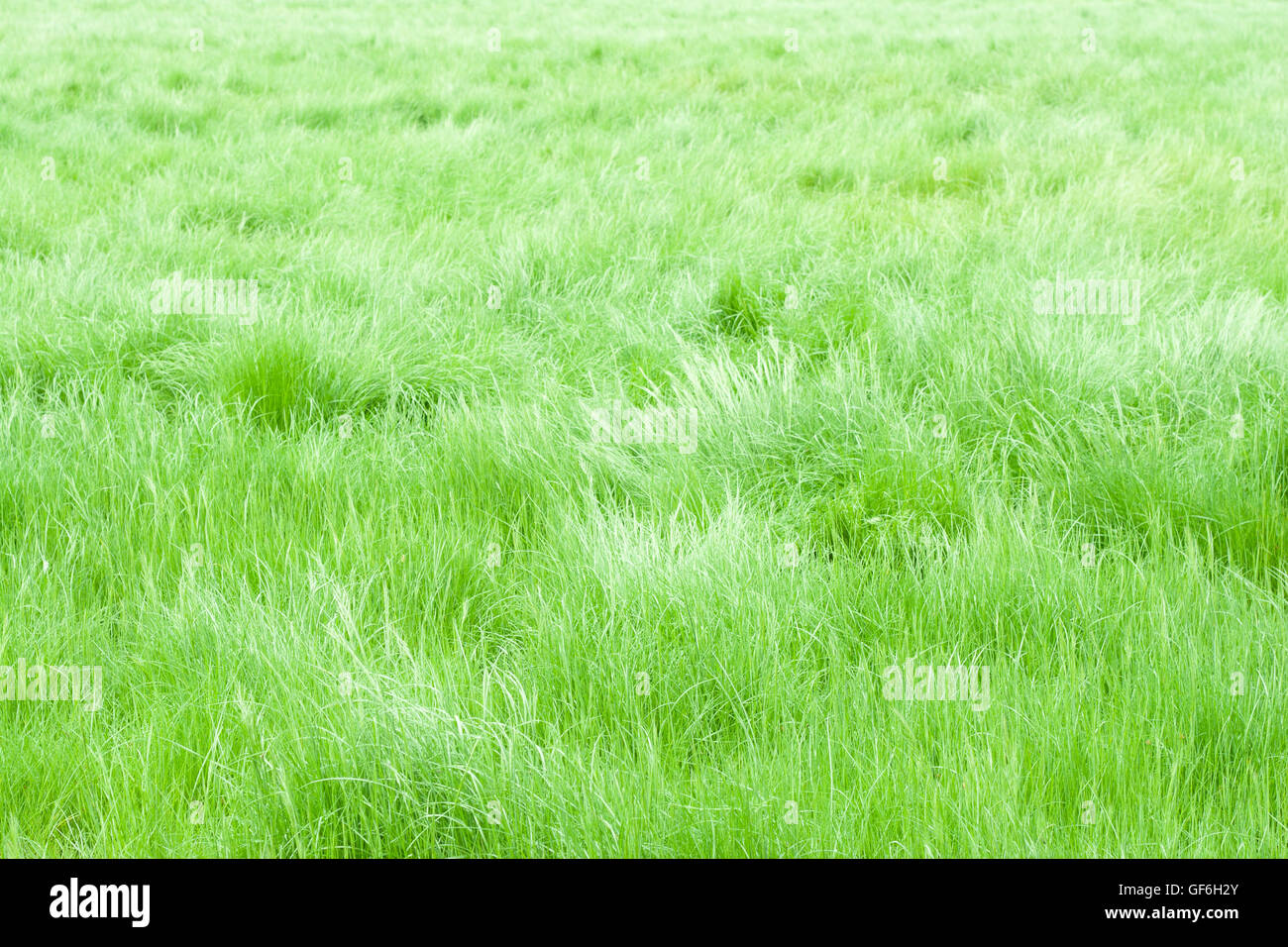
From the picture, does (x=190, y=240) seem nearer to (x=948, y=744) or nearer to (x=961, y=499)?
(x=961, y=499)

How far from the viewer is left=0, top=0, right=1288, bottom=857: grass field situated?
145 cm

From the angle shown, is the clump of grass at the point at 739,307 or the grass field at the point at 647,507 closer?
the grass field at the point at 647,507

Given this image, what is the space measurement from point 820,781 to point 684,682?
32 centimetres

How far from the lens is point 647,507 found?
2.29 meters

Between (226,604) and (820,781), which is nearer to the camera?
(820,781)

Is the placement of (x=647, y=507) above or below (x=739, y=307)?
below

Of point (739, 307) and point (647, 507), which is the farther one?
point (739, 307)

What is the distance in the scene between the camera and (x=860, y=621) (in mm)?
1854

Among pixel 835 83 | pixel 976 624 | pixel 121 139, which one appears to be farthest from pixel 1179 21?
pixel 976 624

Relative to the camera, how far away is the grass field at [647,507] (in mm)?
1450

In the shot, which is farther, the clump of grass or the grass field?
the clump of grass
